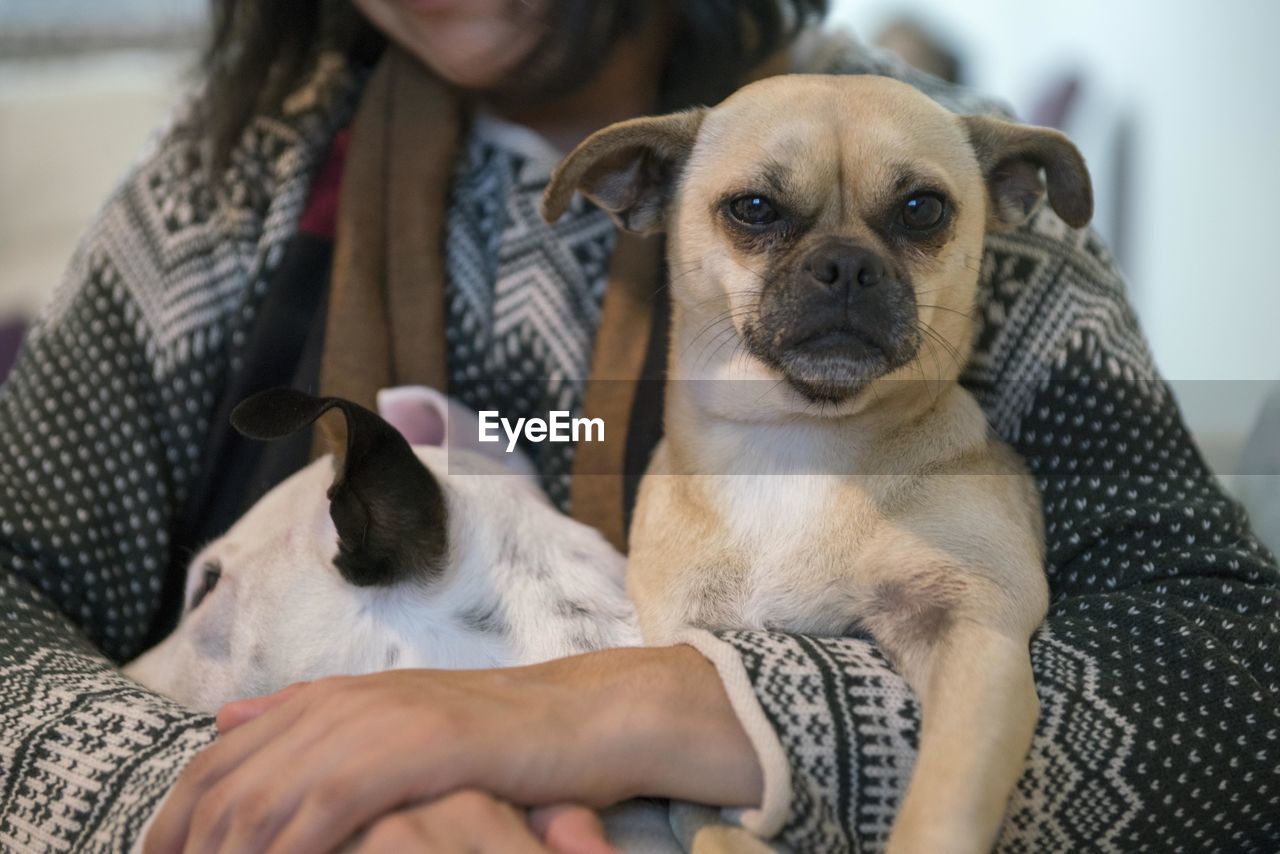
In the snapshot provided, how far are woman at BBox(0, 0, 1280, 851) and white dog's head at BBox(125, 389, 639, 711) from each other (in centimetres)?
9

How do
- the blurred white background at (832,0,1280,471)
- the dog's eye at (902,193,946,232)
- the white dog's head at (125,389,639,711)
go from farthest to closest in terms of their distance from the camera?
1. the blurred white background at (832,0,1280,471)
2. the dog's eye at (902,193,946,232)
3. the white dog's head at (125,389,639,711)

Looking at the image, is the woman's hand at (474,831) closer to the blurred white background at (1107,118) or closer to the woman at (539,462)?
the woman at (539,462)

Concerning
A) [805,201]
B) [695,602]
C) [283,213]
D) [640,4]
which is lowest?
[695,602]

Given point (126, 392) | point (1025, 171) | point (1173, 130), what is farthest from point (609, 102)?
point (1173, 130)

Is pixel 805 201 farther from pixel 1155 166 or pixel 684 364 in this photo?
pixel 1155 166

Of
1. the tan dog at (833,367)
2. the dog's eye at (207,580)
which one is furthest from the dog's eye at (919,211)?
the dog's eye at (207,580)

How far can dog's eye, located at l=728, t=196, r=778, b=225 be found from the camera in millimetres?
1180

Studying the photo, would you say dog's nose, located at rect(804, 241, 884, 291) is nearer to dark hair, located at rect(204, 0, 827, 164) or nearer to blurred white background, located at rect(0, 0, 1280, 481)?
dark hair, located at rect(204, 0, 827, 164)

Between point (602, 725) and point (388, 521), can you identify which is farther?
point (388, 521)

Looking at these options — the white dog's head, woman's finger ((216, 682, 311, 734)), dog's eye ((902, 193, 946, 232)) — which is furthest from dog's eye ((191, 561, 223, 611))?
dog's eye ((902, 193, 946, 232))

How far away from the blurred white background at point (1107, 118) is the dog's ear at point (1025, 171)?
1.48 metres

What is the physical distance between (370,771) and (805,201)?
66 centimetres

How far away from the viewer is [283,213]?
1485 mm

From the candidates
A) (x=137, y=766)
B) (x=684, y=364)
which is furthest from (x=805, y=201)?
(x=137, y=766)
